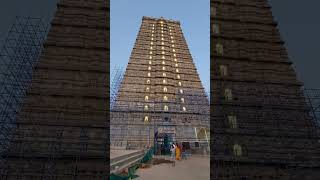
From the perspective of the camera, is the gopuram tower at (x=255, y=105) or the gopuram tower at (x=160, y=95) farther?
the gopuram tower at (x=160, y=95)

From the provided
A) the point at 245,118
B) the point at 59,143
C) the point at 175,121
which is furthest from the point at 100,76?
the point at 175,121

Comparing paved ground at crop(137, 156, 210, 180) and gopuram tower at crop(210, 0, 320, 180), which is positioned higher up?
gopuram tower at crop(210, 0, 320, 180)

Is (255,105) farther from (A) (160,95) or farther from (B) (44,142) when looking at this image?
(A) (160,95)

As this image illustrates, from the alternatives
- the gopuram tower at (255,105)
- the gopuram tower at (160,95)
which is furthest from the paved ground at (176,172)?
the gopuram tower at (160,95)

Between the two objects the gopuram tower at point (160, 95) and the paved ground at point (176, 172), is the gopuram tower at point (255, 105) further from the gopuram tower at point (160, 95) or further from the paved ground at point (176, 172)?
the gopuram tower at point (160, 95)

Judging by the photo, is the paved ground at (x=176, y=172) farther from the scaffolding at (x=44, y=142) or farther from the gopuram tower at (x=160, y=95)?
the gopuram tower at (x=160, y=95)

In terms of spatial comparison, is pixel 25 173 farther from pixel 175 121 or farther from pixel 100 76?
pixel 175 121

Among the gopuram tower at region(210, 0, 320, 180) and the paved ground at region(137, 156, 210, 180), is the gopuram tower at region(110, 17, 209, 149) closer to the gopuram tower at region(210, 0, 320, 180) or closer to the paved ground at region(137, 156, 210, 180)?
the paved ground at region(137, 156, 210, 180)

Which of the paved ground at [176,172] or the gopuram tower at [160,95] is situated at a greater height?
the gopuram tower at [160,95]

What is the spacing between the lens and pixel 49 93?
60.7ft

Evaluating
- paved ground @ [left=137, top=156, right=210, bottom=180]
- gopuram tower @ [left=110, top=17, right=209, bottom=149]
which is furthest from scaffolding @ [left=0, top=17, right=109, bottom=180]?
gopuram tower @ [left=110, top=17, right=209, bottom=149]

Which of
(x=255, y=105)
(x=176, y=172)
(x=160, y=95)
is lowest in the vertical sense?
(x=176, y=172)

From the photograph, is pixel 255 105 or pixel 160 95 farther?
pixel 160 95

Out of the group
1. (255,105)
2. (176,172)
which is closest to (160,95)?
(255,105)
